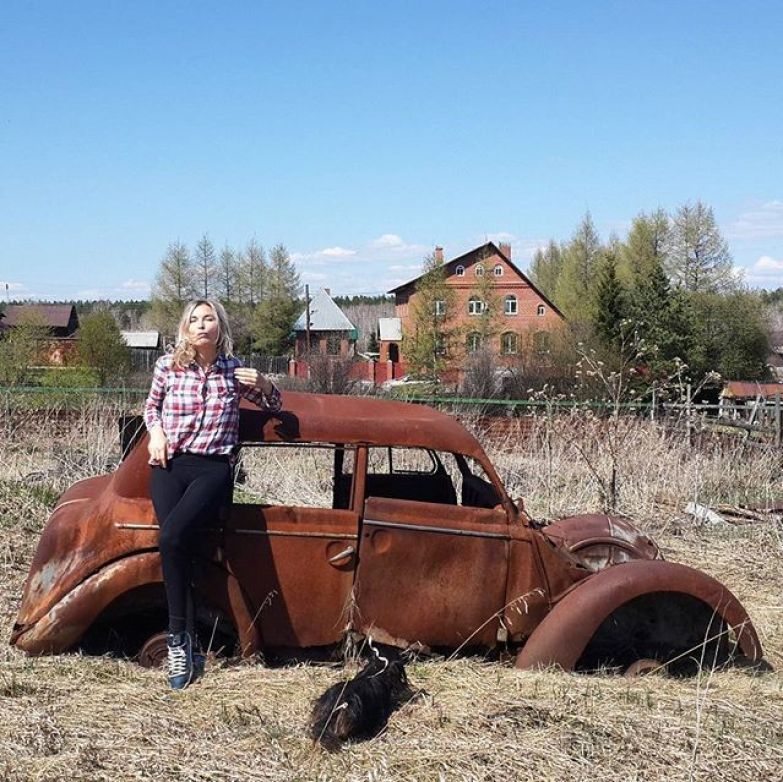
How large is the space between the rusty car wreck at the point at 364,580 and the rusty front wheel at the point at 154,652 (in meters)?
0.01

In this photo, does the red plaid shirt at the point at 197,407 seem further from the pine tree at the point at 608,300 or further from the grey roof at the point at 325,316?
the grey roof at the point at 325,316

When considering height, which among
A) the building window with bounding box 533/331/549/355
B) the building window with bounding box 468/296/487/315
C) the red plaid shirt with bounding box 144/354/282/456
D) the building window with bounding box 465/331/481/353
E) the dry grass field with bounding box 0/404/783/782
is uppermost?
the building window with bounding box 468/296/487/315

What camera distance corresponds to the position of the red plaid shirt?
4.80 m

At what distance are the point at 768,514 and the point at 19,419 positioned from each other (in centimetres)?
966

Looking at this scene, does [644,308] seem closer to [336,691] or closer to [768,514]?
[768,514]

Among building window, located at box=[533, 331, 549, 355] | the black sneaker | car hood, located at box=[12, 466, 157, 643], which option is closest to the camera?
the black sneaker

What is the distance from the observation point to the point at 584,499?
10.7 metres

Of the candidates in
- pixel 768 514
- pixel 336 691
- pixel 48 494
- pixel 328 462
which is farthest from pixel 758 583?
pixel 48 494

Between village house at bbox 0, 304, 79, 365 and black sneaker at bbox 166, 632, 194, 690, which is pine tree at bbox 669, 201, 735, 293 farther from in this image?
black sneaker at bbox 166, 632, 194, 690

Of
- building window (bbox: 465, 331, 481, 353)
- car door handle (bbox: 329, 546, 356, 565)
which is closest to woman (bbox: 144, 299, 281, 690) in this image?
car door handle (bbox: 329, 546, 356, 565)

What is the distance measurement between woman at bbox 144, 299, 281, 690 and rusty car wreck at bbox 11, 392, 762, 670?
8.0 inches

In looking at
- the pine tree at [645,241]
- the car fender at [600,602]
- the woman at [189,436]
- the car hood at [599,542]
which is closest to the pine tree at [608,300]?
the pine tree at [645,241]

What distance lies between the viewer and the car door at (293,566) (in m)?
4.92

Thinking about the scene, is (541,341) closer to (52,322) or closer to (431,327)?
(431,327)
